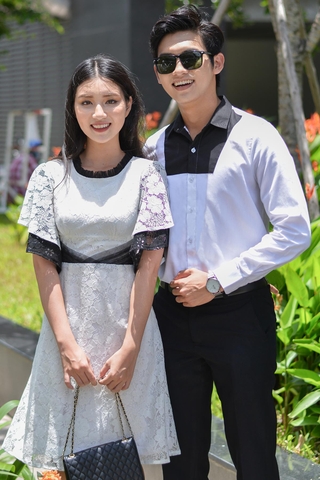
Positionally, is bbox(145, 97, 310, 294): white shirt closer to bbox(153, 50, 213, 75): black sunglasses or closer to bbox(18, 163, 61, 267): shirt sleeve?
bbox(153, 50, 213, 75): black sunglasses

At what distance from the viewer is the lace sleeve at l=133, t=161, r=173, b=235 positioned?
2.17 m

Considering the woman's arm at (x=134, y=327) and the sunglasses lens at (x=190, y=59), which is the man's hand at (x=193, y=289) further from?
the sunglasses lens at (x=190, y=59)

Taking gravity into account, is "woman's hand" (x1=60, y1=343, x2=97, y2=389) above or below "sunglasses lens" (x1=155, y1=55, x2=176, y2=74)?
below

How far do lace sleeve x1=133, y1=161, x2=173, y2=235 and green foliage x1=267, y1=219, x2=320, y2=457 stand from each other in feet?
3.44

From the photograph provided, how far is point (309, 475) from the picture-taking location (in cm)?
261

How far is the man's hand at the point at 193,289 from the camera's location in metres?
2.18

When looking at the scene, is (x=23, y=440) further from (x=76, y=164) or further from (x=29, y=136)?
A: (x=29, y=136)

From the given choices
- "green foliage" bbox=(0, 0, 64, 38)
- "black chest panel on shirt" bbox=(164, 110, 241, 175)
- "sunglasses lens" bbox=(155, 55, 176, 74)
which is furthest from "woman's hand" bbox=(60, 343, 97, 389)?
"green foliage" bbox=(0, 0, 64, 38)

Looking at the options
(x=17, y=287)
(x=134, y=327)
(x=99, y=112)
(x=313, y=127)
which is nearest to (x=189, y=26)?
(x=99, y=112)

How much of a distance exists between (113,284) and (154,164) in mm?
402

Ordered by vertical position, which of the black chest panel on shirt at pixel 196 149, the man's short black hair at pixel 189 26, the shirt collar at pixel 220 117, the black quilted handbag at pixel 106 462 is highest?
the man's short black hair at pixel 189 26

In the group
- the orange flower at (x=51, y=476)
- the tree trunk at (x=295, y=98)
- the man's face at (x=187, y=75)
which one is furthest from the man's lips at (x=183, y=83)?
the tree trunk at (x=295, y=98)

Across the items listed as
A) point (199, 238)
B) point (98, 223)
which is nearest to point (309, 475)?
point (199, 238)

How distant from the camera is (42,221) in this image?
7.22 ft
